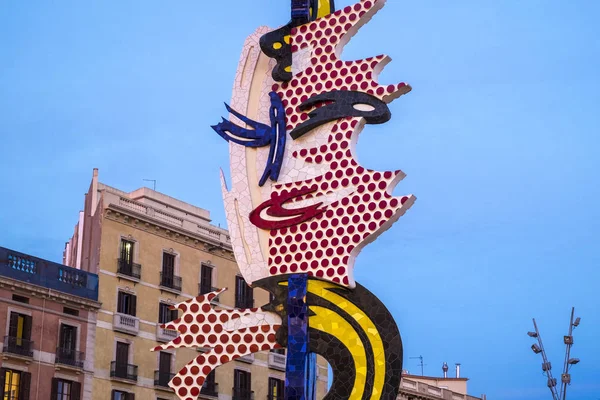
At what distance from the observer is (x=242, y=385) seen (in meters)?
47.3

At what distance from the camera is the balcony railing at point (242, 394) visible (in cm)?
4678

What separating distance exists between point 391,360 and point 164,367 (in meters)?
21.7

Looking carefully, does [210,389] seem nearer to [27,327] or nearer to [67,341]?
[67,341]

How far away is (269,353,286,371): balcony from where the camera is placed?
1919 inches

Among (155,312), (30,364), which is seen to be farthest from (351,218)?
(155,312)

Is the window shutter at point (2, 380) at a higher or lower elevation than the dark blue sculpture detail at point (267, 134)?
lower

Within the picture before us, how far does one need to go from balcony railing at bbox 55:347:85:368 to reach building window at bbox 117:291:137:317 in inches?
107

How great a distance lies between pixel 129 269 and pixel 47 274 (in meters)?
4.09

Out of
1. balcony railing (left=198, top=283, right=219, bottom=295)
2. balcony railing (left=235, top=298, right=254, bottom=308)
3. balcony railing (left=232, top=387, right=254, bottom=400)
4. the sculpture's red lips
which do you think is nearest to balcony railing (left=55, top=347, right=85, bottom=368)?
balcony railing (left=198, top=283, right=219, bottom=295)

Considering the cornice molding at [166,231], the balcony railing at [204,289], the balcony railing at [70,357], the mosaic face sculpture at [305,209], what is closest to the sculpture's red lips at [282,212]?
the mosaic face sculpture at [305,209]

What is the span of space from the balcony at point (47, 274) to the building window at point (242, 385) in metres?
7.50

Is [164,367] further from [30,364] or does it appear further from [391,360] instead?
[391,360]

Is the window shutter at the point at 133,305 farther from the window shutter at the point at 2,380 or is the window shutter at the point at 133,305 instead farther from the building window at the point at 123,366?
the window shutter at the point at 2,380

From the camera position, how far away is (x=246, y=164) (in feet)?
86.9
